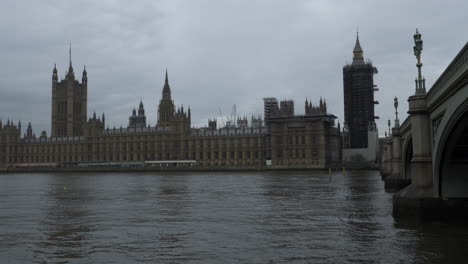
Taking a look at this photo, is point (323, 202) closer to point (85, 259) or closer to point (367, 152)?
point (85, 259)

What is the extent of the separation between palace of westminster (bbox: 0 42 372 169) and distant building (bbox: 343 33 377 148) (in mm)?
9578

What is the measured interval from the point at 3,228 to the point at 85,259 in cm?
909

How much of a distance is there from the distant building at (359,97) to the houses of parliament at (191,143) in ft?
38.3

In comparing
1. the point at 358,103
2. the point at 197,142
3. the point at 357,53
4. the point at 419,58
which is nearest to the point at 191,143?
the point at 197,142

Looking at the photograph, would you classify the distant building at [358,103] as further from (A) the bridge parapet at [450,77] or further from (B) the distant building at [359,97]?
(A) the bridge parapet at [450,77]

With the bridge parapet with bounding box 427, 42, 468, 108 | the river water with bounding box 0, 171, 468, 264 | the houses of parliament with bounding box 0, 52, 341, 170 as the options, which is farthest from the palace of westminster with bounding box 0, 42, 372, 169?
the bridge parapet with bounding box 427, 42, 468, 108

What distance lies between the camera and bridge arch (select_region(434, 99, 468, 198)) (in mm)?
20281

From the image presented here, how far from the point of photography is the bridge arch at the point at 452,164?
Answer: 2028 cm

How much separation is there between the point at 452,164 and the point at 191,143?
138882 millimetres

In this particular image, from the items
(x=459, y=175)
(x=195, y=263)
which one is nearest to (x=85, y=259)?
(x=195, y=263)

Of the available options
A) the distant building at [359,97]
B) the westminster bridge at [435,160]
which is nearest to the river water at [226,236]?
the westminster bridge at [435,160]

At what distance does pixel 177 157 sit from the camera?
16100cm

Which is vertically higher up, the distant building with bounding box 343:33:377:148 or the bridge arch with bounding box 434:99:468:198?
the distant building with bounding box 343:33:377:148

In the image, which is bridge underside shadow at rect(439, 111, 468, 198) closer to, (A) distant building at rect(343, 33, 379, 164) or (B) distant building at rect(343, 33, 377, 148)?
(A) distant building at rect(343, 33, 379, 164)
